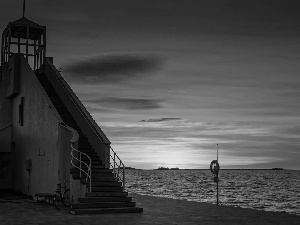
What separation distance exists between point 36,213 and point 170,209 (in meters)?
5.16

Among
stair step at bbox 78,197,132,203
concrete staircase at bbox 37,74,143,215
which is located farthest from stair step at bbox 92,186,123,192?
stair step at bbox 78,197,132,203

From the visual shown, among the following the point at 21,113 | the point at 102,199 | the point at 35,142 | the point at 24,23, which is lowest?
the point at 102,199

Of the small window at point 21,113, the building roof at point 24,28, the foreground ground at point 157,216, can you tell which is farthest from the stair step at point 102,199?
the building roof at point 24,28

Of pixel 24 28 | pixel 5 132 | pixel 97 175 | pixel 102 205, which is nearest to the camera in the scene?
pixel 102 205

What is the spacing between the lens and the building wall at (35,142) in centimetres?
2181

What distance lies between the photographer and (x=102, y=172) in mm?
20234

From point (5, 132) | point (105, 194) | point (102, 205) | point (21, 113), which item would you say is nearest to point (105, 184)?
point (105, 194)

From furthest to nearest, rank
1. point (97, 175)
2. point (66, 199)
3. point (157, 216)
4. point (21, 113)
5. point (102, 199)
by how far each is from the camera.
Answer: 1. point (21, 113)
2. point (66, 199)
3. point (97, 175)
4. point (102, 199)
5. point (157, 216)

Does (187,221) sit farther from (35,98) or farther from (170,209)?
(35,98)

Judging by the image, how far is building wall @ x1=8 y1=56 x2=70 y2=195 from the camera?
21812 mm

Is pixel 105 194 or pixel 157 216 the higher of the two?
pixel 105 194

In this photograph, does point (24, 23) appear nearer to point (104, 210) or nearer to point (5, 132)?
point (5, 132)

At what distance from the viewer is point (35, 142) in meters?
25.5

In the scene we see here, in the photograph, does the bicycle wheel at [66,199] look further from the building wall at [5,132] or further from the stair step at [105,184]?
the building wall at [5,132]
